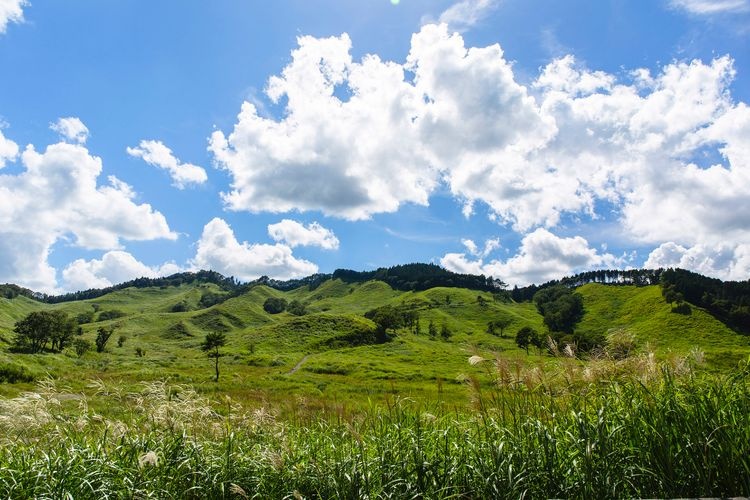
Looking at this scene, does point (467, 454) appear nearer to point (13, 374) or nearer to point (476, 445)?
point (476, 445)

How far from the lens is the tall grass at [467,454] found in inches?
203

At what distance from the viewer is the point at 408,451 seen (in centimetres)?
653

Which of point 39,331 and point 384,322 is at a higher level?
point 384,322

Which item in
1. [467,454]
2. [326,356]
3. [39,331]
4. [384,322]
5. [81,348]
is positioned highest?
[384,322]

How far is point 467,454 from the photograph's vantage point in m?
6.18

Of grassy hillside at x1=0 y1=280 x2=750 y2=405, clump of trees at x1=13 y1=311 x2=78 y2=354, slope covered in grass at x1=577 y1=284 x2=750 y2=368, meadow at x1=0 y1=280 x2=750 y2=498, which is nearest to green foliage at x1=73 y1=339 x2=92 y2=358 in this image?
grassy hillside at x1=0 y1=280 x2=750 y2=405

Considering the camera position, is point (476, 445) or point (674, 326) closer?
point (476, 445)

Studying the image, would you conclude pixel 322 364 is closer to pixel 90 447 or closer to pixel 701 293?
pixel 90 447

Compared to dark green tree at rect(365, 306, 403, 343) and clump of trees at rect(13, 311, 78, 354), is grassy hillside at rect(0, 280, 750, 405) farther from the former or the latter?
clump of trees at rect(13, 311, 78, 354)

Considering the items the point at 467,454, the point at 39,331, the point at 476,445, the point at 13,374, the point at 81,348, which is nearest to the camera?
the point at 467,454

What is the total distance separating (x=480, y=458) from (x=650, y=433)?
2151mm

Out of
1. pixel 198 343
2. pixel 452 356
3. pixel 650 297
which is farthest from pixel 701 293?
pixel 198 343

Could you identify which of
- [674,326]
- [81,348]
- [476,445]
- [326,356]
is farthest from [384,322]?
[476,445]

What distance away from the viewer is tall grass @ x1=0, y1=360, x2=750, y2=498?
5.16 metres
